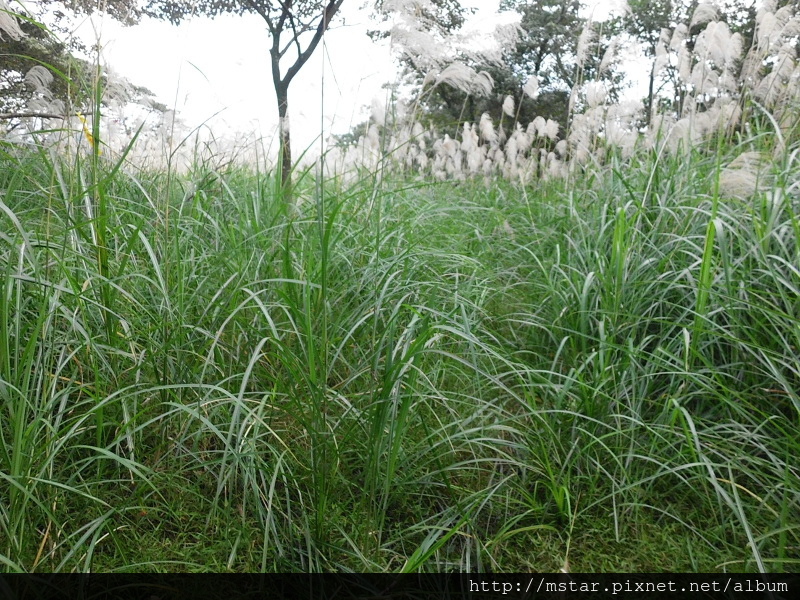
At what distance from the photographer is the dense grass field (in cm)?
148

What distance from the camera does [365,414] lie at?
5.32ft

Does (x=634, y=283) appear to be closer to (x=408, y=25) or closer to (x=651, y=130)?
(x=408, y=25)

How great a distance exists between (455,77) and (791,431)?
6.63ft

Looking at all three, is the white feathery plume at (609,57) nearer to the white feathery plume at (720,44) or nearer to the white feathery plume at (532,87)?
the white feathery plume at (720,44)

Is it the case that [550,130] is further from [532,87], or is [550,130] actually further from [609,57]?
[609,57]

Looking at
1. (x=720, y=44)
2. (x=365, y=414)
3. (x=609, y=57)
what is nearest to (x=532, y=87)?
(x=609, y=57)

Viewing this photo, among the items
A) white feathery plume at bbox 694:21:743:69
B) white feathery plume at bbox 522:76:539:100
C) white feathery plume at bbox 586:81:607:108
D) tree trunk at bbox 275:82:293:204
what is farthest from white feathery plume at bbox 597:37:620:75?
tree trunk at bbox 275:82:293:204

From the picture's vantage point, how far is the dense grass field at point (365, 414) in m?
1.48

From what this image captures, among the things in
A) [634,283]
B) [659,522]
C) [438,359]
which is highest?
[634,283]

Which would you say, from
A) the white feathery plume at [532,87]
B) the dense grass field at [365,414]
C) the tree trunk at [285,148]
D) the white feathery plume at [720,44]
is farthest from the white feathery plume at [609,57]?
the tree trunk at [285,148]

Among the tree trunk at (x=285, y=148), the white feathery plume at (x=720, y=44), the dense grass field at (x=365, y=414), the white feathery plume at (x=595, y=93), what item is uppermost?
the white feathery plume at (x=720, y=44)
